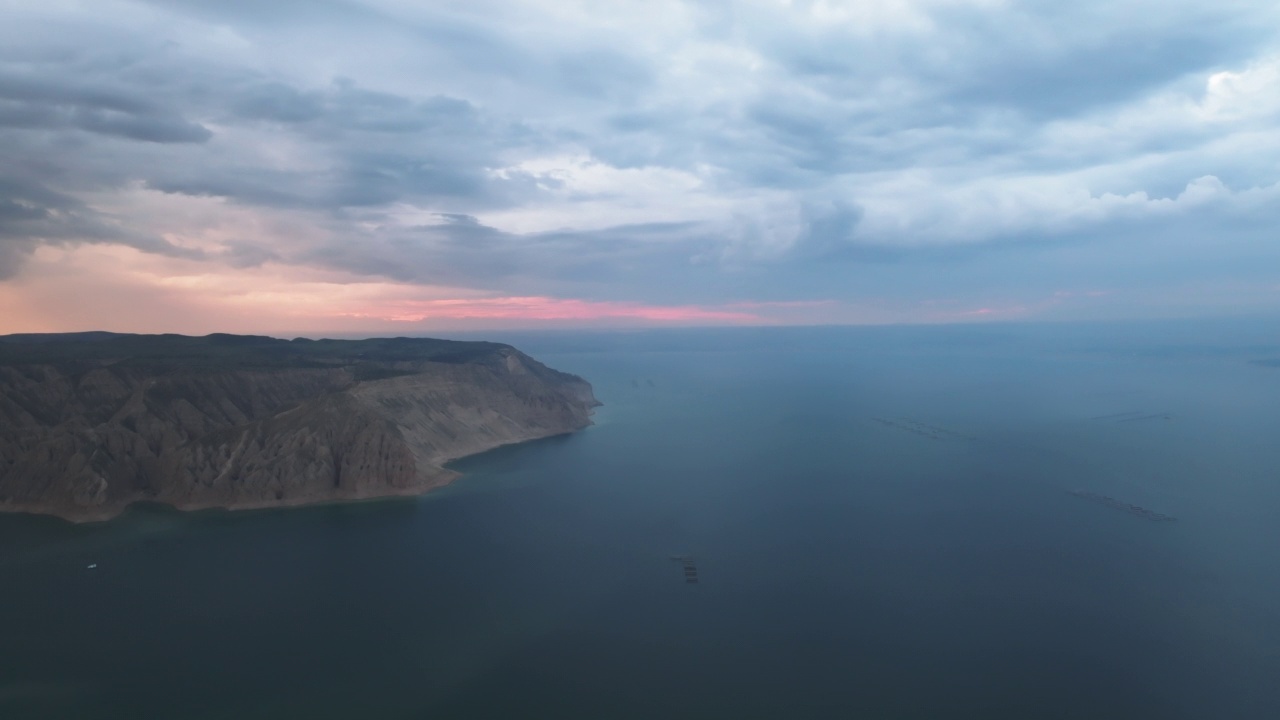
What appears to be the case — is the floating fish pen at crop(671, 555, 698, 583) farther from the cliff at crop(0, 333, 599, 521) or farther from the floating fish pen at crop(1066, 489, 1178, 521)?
the floating fish pen at crop(1066, 489, 1178, 521)

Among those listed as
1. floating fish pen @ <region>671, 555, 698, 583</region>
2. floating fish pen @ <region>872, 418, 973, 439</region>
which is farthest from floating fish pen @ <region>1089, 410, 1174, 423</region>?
floating fish pen @ <region>671, 555, 698, 583</region>

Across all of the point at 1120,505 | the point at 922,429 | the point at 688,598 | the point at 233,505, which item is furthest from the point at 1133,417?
the point at 233,505

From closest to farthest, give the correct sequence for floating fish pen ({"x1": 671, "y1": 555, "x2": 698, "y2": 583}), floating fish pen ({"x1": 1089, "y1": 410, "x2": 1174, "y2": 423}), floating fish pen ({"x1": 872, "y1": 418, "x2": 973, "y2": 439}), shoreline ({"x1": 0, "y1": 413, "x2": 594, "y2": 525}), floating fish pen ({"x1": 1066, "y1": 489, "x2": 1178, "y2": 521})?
floating fish pen ({"x1": 671, "y1": 555, "x2": 698, "y2": 583}) → floating fish pen ({"x1": 1066, "y1": 489, "x2": 1178, "y2": 521}) → shoreline ({"x1": 0, "y1": 413, "x2": 594, "y2": 525}) → floating fish pen ({"x1": 872, "y1": 418, "x2": 973, "y2": 439}) → floating fish pen ({"x1": 1089, "y1": 410, "x2": 1174, "y2": 423})

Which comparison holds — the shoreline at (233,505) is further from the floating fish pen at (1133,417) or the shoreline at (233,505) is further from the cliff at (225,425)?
the floating fish pen at (1133,417)

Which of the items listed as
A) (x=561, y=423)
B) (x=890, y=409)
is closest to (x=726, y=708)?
(x=561, y=423)

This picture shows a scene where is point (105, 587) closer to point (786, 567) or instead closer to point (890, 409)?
point (786, 567)

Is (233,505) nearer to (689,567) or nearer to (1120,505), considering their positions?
(689,567)
